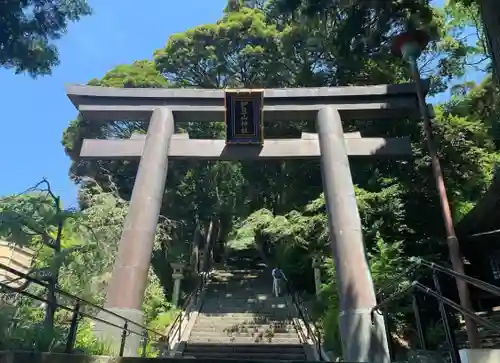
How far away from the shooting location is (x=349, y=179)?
29.0 ft

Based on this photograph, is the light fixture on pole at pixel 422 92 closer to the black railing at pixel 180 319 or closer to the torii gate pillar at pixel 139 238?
the torii gate pillar at pixel 139 238

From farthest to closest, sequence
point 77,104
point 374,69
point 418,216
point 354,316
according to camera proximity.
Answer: point 374,69, point 418,216, point 77,104, point 354,316

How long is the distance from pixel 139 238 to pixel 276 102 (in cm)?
443

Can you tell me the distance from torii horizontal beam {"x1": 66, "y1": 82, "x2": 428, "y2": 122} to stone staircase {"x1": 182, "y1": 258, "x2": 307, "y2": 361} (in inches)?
214

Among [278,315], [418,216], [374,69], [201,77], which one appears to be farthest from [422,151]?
[201,77]

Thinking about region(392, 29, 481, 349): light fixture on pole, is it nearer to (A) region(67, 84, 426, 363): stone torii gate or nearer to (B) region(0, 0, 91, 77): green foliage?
(A) region(67, 84, 426, 363): stone torii gate

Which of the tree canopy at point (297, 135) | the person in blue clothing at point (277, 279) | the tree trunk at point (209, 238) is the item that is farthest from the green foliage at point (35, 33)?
the tree trunk at point (209, 238)

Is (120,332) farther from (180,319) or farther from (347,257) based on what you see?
(347,257)

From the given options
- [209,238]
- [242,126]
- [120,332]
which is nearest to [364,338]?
[120,332]

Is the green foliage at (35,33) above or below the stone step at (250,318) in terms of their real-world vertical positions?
above

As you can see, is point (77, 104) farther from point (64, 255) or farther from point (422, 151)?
point (422, 151)

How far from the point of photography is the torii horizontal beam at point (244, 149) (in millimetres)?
9586

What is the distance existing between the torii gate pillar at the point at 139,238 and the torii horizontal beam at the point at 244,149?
0.39 meters

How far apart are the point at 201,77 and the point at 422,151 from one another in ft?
34.8
